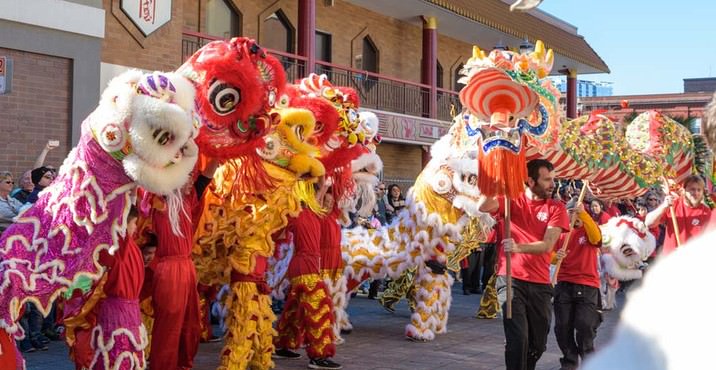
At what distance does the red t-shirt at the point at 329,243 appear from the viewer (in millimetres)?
8133

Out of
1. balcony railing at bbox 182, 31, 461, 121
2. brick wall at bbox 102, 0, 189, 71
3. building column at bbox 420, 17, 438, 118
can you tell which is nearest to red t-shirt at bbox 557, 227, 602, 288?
brick wall at bbox 102, 0, 189, 71

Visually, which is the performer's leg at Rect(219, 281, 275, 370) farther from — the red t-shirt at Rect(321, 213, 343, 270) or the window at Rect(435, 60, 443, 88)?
the window at Rect(435, 60, 443, 88)

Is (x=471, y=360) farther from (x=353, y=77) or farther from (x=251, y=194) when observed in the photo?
(x=353, y=77)

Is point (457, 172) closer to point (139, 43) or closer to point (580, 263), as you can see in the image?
point (580, 263)

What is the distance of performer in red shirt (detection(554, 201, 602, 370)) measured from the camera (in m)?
7.18

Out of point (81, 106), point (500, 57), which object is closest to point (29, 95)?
point (81, 106)

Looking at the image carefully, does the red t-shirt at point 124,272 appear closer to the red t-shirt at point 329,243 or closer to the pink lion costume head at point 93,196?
the pink lion costume head at point 93,196

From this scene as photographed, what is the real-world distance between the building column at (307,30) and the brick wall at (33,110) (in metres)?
5.69

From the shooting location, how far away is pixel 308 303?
733cm

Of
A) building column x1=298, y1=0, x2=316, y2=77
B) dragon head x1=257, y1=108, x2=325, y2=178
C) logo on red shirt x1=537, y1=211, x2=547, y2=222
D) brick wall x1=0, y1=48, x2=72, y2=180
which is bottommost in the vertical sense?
logo on red shirt x1=537, y1=211, x2=547, y2=222

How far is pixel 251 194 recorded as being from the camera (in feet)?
21.1

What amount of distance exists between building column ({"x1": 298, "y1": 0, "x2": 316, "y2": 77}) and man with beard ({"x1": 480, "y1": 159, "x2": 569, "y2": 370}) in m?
10.2

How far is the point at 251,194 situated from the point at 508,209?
5.97 ft

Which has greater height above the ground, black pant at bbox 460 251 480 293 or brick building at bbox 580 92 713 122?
brick building at bbox 580 92 713 122
